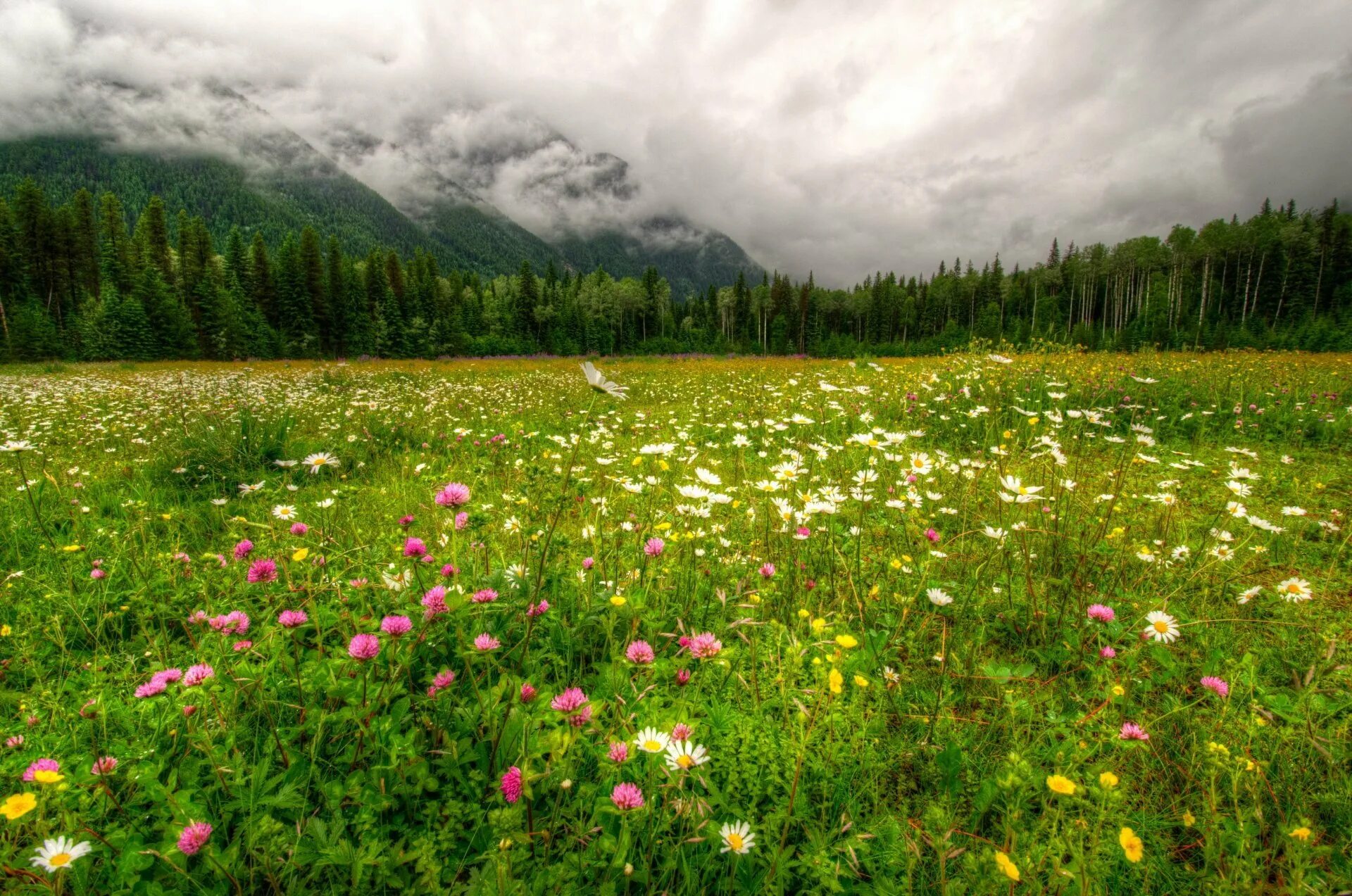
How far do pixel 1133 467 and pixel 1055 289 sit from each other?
77662mm

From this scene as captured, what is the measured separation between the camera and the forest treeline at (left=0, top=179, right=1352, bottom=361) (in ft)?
110

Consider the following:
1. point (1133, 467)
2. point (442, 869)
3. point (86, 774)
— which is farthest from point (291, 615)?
point (1133, 467)

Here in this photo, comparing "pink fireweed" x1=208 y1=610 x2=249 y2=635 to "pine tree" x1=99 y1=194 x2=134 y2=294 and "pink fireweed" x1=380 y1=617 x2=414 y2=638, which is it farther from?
"pine tree" x1=99 y1=194 x2=134 y2=294

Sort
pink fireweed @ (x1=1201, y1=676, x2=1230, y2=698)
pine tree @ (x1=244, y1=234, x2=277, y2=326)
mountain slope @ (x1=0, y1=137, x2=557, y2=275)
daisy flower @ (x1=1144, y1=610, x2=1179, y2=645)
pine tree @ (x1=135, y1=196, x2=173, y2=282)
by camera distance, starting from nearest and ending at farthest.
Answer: pink fireweed @ (x1=1201, y1=676, x2=1230, y2=698) < daisy flower @ (x1=1144, y1=610, x2=1179, y2=645) < pine tree @ (x1=135, y1=196, x2=173, y2=282) < pine tree @ (x1=244, y1=234, x2=277, y2=326) < mountain slope @ (x1=0, y1=137, x2=557, y2=275)

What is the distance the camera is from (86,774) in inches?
48.6

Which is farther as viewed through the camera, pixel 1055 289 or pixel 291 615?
pixel 1055 289

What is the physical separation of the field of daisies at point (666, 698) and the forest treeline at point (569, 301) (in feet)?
24.4

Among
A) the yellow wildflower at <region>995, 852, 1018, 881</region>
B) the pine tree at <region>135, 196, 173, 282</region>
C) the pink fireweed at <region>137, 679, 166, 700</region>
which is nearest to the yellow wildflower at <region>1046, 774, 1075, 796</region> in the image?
the yellow wildflower at <region>995, 852, 1018, 881</region>

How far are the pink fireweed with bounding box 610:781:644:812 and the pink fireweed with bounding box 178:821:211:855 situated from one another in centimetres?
87

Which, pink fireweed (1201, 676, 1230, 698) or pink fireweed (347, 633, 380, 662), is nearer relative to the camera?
pink fireweed (347, 633, 380, 662)

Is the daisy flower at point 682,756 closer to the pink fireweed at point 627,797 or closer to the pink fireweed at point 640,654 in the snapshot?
the pink fireweed at point 627,797

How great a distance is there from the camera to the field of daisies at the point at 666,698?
118cm

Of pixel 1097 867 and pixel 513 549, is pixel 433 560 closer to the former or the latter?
pixel 513 549

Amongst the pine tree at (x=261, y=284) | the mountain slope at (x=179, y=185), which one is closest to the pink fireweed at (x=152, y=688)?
the pine tree at (x=261, y=284)
